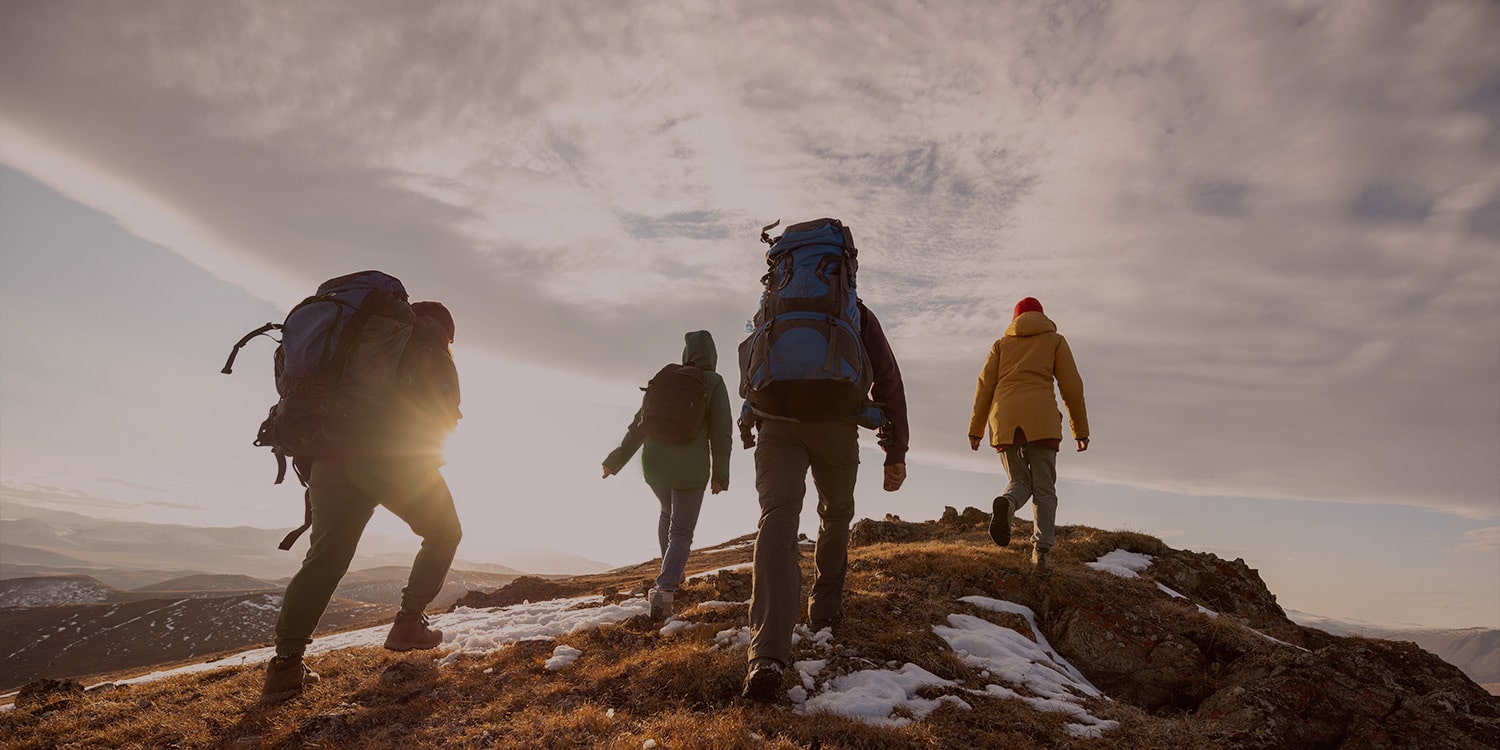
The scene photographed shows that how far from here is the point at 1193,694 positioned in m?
7.12

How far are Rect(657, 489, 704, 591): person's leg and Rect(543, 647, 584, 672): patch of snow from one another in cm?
140

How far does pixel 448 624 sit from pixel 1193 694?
33.5 ft

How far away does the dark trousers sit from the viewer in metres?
5.34

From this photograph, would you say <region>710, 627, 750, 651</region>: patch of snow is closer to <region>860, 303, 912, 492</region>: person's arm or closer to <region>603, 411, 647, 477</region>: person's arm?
<region>860, 303, 912, 492</region>: person's arm

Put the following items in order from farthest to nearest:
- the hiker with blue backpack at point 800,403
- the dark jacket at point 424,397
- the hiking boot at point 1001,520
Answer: the hiking boot at point 1001,520 → the dark jacket at point 424,397 → the hiker with blue backpack at point 800,403

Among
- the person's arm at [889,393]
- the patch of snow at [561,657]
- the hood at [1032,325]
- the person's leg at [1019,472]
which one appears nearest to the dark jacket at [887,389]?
the person's arm at [889,393]

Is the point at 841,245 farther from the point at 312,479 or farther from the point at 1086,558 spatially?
the point at 1086,558

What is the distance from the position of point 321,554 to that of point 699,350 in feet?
15.1

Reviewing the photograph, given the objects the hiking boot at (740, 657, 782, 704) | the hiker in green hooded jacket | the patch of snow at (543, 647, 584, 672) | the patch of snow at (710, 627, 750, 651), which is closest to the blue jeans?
the hiker in green hooded jacket

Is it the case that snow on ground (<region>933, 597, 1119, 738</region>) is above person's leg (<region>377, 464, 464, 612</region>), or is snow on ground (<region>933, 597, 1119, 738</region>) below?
below

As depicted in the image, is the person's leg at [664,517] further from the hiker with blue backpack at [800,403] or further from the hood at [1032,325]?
the hood at [1032,325]

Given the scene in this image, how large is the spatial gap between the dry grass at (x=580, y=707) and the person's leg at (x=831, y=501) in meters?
0.36

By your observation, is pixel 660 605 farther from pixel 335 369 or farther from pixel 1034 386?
pixel 1034 386

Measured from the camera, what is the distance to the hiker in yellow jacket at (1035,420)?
8.80 meters
